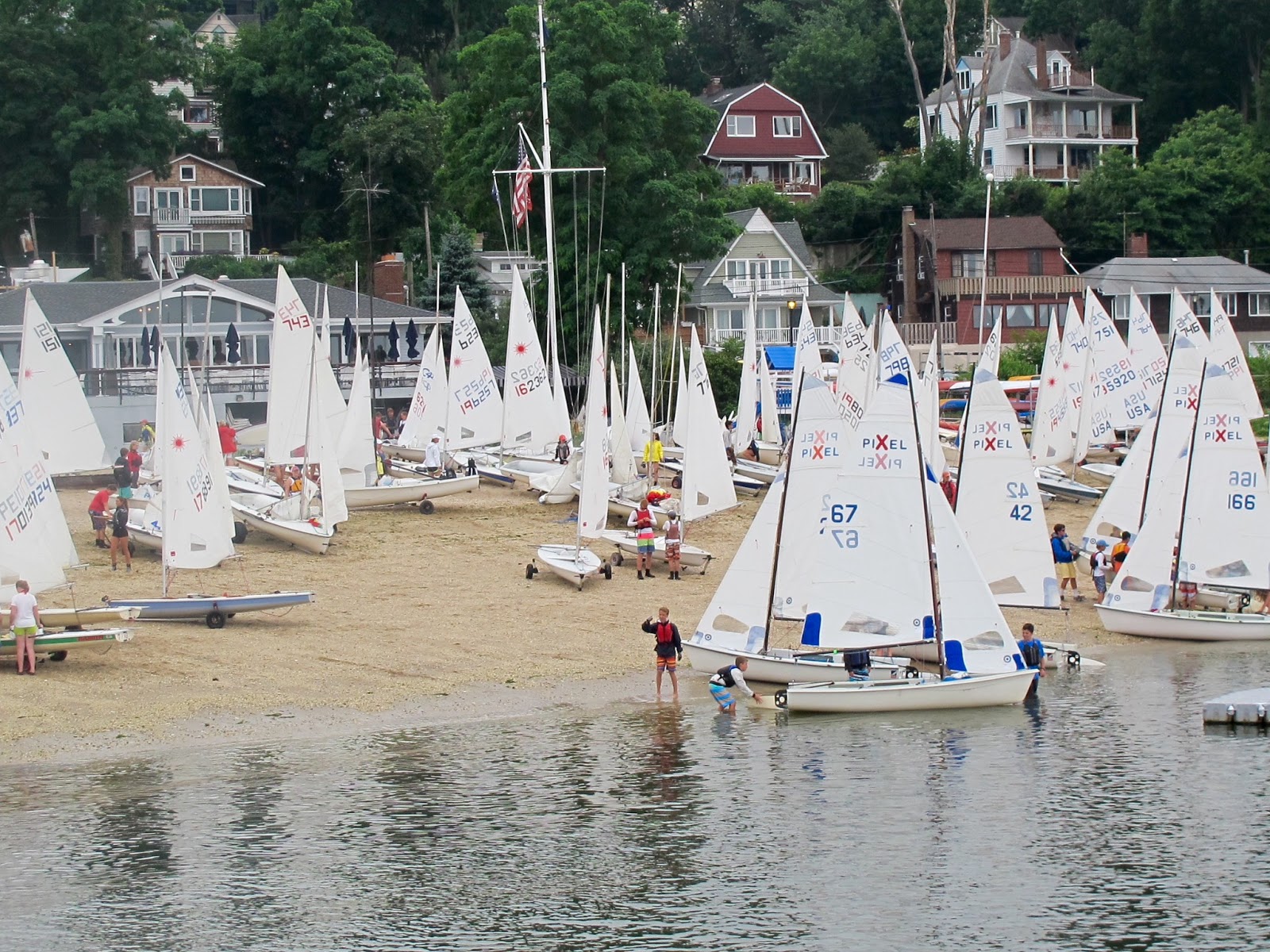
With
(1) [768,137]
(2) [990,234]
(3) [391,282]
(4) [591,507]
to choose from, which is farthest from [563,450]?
(1) [768,137]

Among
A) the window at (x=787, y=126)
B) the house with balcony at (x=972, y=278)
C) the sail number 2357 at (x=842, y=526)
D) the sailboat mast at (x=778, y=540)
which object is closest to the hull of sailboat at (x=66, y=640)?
the sailboat mast at (x=778, y=540)

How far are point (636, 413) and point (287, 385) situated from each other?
1657cm

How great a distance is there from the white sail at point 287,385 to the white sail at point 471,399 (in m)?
10.1

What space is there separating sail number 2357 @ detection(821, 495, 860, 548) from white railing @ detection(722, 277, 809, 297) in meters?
60.0

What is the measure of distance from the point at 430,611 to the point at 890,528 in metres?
9.70

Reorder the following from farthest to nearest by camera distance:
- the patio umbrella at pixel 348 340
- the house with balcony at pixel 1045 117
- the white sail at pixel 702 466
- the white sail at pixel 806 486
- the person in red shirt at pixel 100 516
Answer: the house with balcony at pixel 1045 117 < the patio umbrella at pixel 348 340 < the white sail at pixel 702 466 < the person in red shirt at pixel 100 516 < the white sail at pixel 806 486

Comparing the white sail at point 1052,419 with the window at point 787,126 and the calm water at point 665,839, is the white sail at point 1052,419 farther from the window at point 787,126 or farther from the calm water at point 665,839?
the window at point 787,126

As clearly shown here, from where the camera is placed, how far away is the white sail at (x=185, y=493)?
32.7 meters

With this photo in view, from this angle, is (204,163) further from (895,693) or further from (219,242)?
(895,693)

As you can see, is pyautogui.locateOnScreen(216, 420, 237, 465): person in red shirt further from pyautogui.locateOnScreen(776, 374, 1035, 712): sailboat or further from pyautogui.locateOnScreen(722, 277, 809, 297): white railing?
pyautogui.locateOnScreen(722, 277, 809, 297): white railing

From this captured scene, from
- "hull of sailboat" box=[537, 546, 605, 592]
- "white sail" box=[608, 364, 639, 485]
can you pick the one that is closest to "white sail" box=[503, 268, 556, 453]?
"white sail" box=[608, 364, 639, 485]

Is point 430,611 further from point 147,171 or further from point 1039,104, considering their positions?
point 1039,104

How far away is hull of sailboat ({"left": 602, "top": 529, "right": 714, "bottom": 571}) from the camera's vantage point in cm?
3878

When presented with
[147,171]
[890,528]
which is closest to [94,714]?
[890,528]
